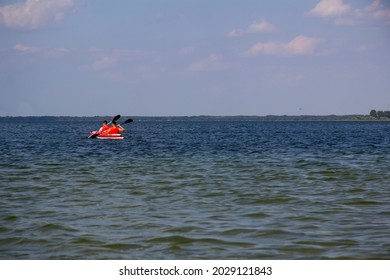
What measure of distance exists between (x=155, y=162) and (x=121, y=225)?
18552mm

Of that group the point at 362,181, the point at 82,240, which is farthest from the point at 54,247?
the point at 362,181

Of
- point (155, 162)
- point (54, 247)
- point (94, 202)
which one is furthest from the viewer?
point (155, 162)

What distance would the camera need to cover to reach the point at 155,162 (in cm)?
3158

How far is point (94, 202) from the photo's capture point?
54.5 ft

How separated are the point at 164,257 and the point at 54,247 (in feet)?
7.63

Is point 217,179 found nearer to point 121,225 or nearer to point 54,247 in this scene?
point 121,225
